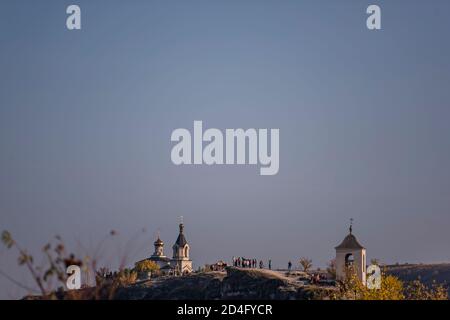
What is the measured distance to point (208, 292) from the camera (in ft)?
312

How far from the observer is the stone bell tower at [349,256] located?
82.2 metres

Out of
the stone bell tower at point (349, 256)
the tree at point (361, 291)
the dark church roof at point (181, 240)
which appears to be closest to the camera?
the tree at point (361, 291)

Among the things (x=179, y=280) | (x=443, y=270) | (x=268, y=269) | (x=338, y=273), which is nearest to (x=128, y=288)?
(x=179, y=280)

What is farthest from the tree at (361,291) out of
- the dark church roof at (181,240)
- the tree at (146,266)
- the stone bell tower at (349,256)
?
the dark church roof at (181,240)

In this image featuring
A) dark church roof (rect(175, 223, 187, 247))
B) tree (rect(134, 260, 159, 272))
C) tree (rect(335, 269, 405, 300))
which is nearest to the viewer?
tree (rect(335, 269, 405, 300))

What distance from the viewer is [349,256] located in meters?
83.3

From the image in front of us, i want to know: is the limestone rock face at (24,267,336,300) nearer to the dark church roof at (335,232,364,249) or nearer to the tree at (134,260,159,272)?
the dark church roof at (335,232,364,249)

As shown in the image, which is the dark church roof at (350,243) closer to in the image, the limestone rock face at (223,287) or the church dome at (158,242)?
the limestone rock face at (223,287)

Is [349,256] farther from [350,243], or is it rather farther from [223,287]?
[223,287]

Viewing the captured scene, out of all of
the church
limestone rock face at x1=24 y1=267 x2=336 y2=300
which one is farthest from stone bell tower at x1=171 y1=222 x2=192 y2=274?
limestone rock face at x1=24 y1=267 x2=336 y2=300

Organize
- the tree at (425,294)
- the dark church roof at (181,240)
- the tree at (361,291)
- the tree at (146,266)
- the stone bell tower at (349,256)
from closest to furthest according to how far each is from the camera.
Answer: the tree at (361,291) < the tree at (425,294) < the stone bell tower at (349,256) < the tree at (146,266) < the dark church roof at (181,240)

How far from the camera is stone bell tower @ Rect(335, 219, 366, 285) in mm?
82188

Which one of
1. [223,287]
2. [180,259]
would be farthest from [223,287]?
[180,259]
